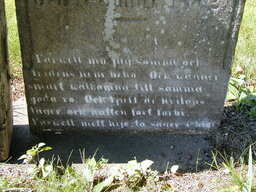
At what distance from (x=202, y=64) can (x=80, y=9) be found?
1.11 m

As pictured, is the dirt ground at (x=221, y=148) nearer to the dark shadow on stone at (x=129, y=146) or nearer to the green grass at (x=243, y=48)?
the dark shadow on stone at (x=129, y=146)

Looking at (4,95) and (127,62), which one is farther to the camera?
(127,62)

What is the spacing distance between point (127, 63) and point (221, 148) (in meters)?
1.10

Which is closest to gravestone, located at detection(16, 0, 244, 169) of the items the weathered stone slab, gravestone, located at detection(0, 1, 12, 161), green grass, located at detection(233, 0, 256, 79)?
the weathered stone slab

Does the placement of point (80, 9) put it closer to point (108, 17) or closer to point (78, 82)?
point (108, 17)

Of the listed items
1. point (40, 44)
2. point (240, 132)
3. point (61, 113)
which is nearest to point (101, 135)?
point (61, 113)

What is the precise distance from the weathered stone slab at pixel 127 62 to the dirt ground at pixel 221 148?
7.6 inches

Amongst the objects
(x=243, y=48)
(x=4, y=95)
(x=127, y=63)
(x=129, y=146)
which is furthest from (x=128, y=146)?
(x=243, y=48)

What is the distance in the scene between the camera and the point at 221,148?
3.12 metres

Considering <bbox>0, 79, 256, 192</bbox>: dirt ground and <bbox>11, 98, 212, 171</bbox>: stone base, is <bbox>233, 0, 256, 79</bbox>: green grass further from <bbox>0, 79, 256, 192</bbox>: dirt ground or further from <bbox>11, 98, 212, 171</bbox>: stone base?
<bbox>11, 98, 212, 171</bbox>: stone base

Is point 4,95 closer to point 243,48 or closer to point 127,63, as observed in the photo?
point 127,63

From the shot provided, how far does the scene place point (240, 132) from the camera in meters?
3.24

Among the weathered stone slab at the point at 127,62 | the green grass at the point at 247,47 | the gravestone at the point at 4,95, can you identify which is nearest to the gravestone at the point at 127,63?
the weathered stone slab at the point at 127,62

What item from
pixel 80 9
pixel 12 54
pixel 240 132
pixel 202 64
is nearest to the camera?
pixel 80 9
